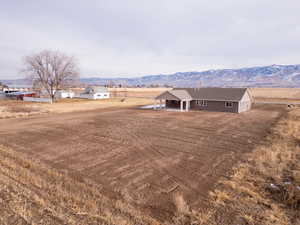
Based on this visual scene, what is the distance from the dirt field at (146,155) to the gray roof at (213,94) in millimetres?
13438

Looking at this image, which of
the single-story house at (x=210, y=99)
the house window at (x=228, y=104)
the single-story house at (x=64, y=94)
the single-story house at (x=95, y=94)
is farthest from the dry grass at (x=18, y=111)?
the house window at (x=228, y=104)

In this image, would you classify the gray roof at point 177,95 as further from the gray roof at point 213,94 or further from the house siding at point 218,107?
the house siding at point 218,107

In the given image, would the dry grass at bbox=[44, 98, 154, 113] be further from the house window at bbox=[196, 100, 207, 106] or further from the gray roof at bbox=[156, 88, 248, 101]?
the house window at bbox=[196, 100, 207, 106]

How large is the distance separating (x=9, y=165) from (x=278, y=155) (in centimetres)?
1312

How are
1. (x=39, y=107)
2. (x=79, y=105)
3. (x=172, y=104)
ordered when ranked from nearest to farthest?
(x=172, y=104)
(x=39, y=107)
(x=79, y=105)

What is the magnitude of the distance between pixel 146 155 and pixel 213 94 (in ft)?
75.9

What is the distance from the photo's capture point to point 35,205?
447cm

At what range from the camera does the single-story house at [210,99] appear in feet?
88.4

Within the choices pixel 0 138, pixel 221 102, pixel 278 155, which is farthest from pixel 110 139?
pixel 221 102

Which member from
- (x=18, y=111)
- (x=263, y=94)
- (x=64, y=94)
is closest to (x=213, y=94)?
(x=18, y=111)

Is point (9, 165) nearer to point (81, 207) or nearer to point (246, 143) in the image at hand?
point (81, 207)

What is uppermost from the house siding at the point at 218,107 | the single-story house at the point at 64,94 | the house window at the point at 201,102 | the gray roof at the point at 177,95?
the single-story house at the point at 64,94

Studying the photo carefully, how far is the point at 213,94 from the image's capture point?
96.1 ft

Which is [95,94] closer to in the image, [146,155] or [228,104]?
[228,104]
